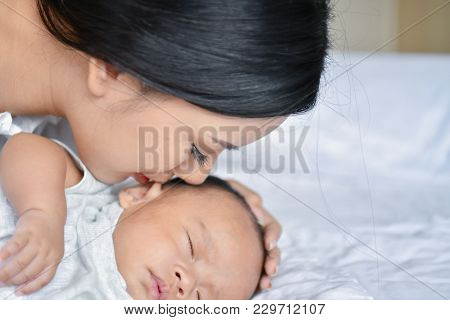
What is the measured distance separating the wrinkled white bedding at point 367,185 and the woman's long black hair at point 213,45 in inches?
8.8

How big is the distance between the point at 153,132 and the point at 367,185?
64 centimetres

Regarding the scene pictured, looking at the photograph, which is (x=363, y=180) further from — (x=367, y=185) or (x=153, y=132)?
(x=153, y=132)

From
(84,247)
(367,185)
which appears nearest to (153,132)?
(84,247)

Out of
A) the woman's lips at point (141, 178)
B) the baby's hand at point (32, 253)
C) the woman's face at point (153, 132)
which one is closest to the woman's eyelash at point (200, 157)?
the woman's face at point (153, 132)

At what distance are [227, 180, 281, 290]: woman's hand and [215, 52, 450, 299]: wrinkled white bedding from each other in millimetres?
26

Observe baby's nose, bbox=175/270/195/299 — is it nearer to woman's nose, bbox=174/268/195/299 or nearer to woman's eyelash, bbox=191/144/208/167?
woman's nose, bbox=174/268/195/299

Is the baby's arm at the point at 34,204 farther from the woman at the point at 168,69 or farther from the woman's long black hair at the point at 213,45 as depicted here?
the woman's long black hair at the point at 213,45

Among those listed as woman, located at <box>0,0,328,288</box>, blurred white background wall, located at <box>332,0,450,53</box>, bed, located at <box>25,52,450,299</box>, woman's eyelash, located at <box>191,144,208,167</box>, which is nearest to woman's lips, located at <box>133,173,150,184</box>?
woman, located at <box>0,0,328,288</box>

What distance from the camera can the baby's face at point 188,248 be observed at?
0.91 m

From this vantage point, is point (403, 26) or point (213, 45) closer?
point (213, 45)

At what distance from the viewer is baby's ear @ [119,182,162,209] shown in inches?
39.8

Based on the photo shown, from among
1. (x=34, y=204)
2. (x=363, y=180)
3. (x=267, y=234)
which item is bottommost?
(x=363, y=180)

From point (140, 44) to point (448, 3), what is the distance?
73.1 inches

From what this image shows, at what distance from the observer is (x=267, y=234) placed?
105 cm
